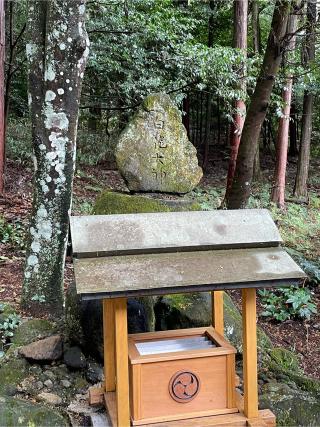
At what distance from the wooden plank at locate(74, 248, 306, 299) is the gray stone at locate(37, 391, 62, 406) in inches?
60.4

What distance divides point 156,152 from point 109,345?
198cm

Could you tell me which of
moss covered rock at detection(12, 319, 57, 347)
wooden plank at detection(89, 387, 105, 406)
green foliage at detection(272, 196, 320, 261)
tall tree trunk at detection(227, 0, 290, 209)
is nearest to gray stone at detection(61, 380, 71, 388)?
wooden plank at detection(89, 387, 105, 406)

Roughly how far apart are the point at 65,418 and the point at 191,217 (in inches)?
74.9

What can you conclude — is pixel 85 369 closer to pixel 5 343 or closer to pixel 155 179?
pixel 5 343

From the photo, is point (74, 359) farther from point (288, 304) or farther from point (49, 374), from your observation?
point (288, 304)

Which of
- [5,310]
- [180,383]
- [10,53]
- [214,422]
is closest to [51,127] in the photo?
[5,310]

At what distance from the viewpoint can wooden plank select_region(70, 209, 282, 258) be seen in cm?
296

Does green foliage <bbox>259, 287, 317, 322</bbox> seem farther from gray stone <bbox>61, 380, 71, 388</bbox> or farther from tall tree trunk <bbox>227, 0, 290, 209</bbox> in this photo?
gray stone <bbox>61, 380, 71, 388</bbox>

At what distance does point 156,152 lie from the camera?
4496 mm

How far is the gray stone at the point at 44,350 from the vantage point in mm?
4090

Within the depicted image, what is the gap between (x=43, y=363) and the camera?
4.12m

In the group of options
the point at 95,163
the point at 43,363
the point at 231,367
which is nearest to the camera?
the point at 231,367

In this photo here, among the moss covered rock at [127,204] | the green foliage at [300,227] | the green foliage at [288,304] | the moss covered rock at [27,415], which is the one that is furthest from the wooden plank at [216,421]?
the green foliage at [300,227]

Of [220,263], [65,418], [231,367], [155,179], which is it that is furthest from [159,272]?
[155,179]
